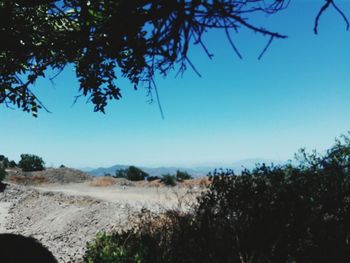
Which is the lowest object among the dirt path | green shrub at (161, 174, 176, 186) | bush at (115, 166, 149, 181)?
the dirt path

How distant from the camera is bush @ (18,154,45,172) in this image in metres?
40.9

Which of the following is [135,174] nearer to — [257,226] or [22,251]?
[22,251]

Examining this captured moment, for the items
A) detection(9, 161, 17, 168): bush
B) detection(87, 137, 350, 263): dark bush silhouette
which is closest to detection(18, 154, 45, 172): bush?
detection(9, 161, 17, 168): bush

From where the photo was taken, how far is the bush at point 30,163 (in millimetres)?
40875

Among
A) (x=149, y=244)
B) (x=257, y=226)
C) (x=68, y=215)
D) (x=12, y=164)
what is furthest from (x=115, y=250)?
(x=12, y=164)

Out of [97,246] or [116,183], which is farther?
[116,183]

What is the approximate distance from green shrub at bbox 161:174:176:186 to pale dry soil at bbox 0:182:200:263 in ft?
11.3

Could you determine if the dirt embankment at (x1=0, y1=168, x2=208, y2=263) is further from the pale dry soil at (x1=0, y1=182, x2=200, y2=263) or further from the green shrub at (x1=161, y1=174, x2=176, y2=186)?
the green shrub at (x1=161, y1=174, x2=176, y2=186)

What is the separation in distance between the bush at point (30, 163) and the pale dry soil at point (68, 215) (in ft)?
45.0

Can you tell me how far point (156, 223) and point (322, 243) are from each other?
12.2 feet

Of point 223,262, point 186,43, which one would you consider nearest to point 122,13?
point 186,43

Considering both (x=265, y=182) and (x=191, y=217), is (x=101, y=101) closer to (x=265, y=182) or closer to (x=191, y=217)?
(x=191, y=217)

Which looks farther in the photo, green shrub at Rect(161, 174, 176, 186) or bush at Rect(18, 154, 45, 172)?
bush at Rect(18, 154, 45, 172)

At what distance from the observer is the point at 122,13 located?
3676 mm
